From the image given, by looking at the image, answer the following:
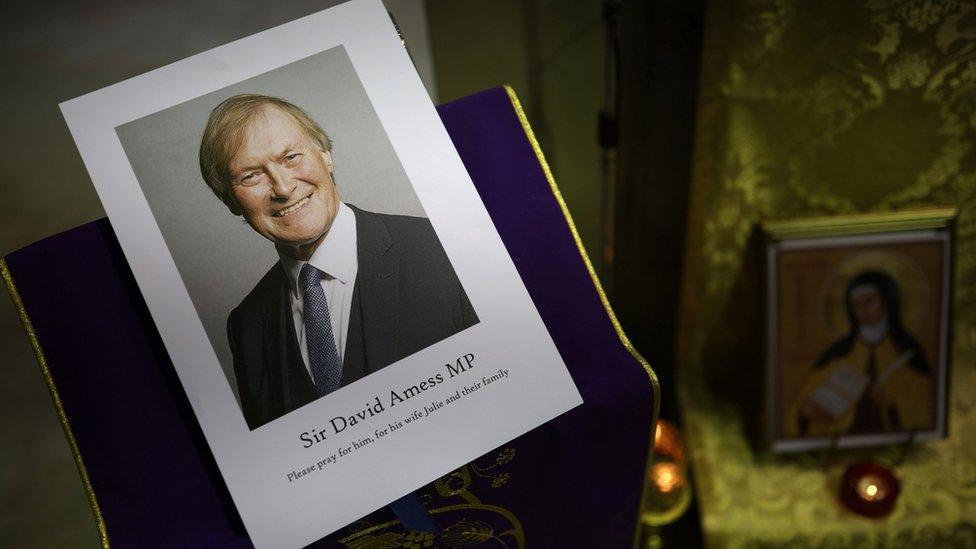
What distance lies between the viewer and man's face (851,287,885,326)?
3.67 feet

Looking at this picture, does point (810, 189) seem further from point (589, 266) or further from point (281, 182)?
point (281, 182)

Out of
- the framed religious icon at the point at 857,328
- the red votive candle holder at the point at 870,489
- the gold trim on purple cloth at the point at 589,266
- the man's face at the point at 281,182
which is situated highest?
the man's face at the point at 281,182

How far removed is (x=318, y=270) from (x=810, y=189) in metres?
0.87

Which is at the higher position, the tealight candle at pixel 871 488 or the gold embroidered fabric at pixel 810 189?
the gold embroidered fabric at pixel 810 189

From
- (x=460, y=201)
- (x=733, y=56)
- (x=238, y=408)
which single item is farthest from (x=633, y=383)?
(x=733, y=56)

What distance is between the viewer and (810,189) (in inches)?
41.4

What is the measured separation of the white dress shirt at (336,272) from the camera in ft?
1.66

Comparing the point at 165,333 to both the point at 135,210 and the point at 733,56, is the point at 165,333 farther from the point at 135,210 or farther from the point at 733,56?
the point at 733,56

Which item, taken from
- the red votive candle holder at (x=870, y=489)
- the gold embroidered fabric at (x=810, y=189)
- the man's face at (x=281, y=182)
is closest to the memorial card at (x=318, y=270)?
the man's face at (x=281, y=182)

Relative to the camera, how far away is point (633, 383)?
0.55 m

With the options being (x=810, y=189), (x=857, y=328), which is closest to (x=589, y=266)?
(x=810, y=189)

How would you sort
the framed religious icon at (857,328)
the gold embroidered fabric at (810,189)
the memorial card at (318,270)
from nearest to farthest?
1. the memorial card at (318,270)
2. the gold embroidered fabric at (810,189)
3. the framed religious icon at (857,328)

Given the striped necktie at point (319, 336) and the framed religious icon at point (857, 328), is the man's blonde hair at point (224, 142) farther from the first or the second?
the framed religious icon at point (857, 328)

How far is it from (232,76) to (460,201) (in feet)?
0.68
